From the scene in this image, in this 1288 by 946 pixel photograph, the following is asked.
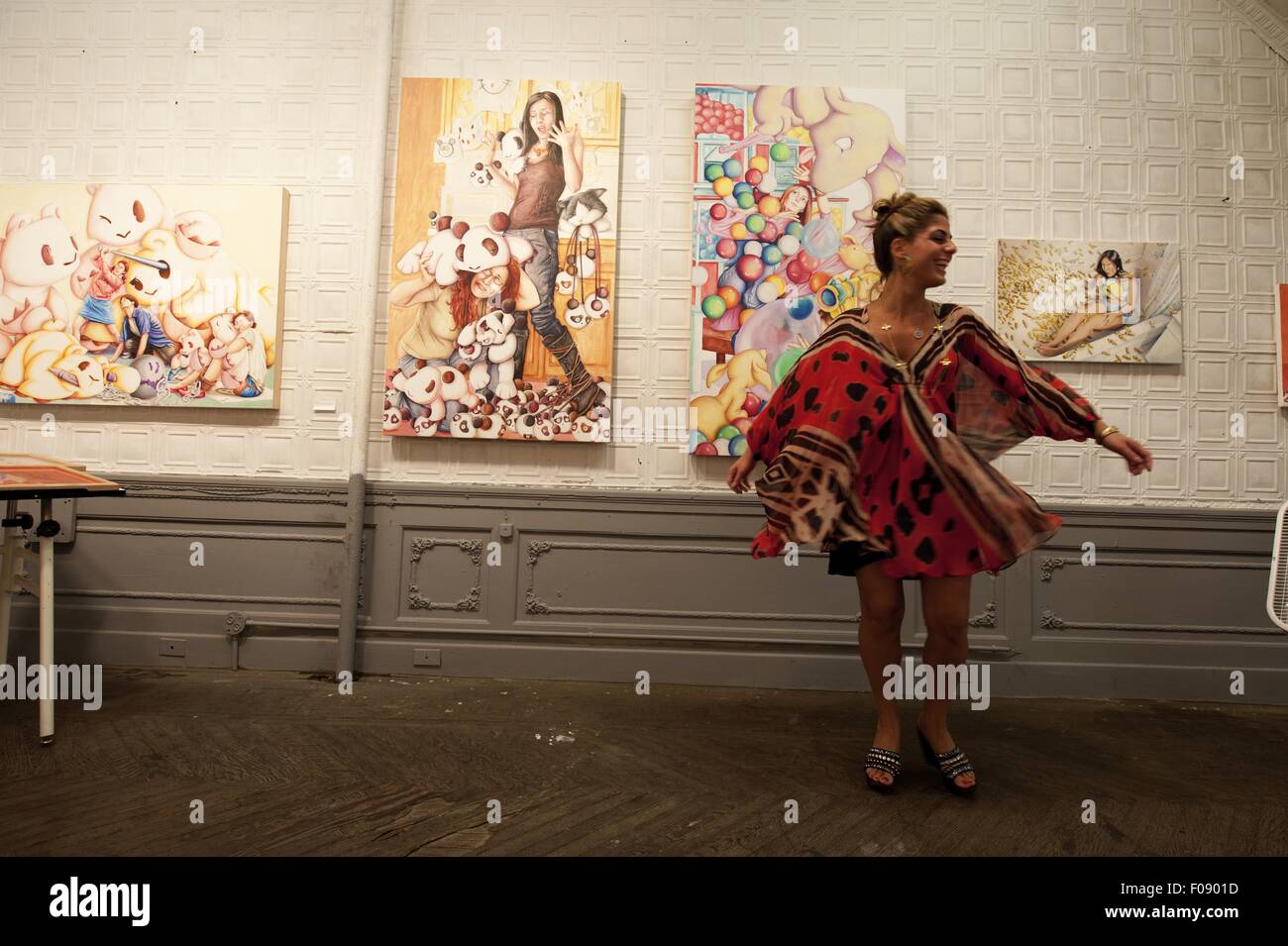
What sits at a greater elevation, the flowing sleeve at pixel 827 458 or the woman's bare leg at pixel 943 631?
the flowing sleeve at pixel 827 458

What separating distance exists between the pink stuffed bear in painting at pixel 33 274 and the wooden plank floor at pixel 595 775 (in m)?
1.66

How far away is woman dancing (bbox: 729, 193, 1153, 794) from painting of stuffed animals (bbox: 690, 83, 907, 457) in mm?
1058

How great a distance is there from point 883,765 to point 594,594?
1488 mm

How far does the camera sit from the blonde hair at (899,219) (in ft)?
6.29

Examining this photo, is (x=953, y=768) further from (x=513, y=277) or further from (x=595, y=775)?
(x=513, y=277)

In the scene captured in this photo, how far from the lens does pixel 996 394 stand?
1986 mm

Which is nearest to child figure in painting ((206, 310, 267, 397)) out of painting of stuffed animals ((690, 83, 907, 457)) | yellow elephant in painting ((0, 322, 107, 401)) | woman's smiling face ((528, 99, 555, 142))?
yellow elephant in painting ((0, 322, 107, 401))

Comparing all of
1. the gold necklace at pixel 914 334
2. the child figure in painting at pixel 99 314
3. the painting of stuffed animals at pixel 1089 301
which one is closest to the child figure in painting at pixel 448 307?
the child figure in painting at pixel 99 314

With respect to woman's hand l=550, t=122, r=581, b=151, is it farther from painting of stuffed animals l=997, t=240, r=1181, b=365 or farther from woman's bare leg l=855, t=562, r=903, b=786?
woman's bare leg l=855, t=562, r=903, b=786

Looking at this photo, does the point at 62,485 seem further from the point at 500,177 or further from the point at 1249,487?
the point at 1249,487

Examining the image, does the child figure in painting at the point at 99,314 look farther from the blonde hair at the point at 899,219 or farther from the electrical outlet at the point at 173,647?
the blonde hair at the point at 899,219

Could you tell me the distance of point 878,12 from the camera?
127 inches

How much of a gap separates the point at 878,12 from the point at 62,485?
12.4 ft

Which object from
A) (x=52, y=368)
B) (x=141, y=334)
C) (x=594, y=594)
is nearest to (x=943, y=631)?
(x=594, y=594)
